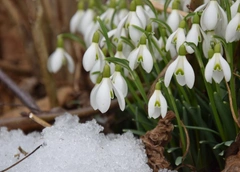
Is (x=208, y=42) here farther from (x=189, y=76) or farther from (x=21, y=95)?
Result: (x=21, y=95)

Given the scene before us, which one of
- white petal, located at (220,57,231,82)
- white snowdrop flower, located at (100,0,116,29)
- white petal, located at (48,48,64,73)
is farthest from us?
white petal, located at (48,48,64,73)

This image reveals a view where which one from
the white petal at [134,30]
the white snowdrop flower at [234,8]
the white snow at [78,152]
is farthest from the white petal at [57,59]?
the white snowdrop flower at [234,8]

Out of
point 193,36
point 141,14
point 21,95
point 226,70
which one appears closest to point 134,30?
point 141,14

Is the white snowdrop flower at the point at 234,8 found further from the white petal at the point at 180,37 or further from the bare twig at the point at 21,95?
the bare twig at the point at 21,95

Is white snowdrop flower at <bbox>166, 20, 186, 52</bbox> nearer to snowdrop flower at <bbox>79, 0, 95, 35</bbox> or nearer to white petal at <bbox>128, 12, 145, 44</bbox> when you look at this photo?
white petal at <bbox>128, 12, 145, 44</bbox>

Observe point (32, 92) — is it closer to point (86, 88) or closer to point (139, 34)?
point (86, 88)

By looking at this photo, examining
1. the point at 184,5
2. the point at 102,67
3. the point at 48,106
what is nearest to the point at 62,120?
the point at 102,67

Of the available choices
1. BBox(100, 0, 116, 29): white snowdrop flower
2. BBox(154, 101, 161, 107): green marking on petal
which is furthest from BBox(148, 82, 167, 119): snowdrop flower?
BBox(100, 0, 116, 29): white snowdrop flower
